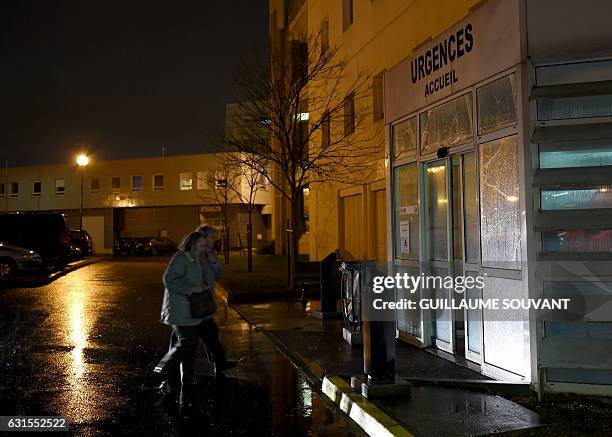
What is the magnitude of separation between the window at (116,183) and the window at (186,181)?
5.87m

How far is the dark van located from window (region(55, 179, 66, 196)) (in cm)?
3399

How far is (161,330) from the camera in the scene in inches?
496

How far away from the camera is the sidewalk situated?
587cm

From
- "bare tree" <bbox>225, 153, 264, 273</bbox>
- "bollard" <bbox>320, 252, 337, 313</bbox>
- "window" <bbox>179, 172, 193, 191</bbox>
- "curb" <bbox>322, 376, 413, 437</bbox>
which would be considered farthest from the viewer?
"window" <bbox>179, 172, 193, 191</bbox>

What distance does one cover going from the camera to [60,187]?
191ft

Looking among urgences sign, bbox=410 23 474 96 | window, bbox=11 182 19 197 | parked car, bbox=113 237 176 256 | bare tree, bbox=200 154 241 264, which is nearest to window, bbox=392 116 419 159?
urgences sign, bbox=410 23 474 96

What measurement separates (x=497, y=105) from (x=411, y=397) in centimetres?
322

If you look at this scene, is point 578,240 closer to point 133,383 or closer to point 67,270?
point 133,383

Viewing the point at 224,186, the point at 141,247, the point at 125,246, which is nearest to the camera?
the point at 224,186

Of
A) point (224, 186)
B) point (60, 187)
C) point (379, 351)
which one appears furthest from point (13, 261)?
point (60, 187)

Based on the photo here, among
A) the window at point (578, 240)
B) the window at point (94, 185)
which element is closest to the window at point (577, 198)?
the window at point (578, 240)

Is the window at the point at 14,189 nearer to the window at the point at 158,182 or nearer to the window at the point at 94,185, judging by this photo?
the window at the point at 94,185

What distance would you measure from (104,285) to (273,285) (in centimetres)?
633

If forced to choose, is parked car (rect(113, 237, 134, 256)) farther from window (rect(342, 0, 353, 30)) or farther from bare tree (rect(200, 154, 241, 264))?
window (rect(342, 0, 353, 30))
